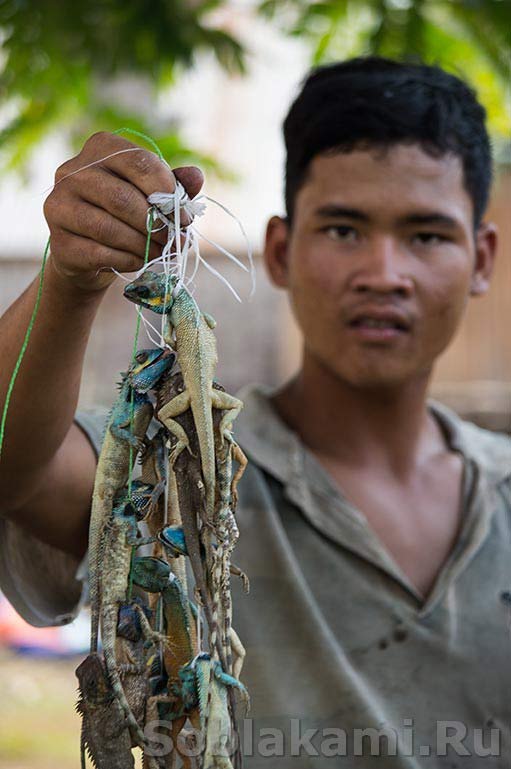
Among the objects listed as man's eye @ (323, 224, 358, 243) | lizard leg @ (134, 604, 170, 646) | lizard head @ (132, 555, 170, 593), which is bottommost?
lizard leg @ (134, 604, 170, 646)

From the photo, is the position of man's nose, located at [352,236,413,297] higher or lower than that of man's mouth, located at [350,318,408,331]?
higher

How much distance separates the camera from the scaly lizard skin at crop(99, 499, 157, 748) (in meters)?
1.13

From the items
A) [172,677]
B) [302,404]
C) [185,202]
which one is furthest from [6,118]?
[172,677]

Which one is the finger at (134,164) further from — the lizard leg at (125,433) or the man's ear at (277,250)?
the man's ear at (277,250)

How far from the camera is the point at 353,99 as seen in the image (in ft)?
7.43

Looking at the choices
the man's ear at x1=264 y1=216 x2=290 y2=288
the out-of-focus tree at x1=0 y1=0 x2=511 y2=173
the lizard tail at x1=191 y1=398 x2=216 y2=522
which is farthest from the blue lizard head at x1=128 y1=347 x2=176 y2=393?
the out-of-focus tree at x1=0 y1=0 x2=511 y2=173

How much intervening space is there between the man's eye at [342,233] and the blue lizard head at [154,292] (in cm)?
105

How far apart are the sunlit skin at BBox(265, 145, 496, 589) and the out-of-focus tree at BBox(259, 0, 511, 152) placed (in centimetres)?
93

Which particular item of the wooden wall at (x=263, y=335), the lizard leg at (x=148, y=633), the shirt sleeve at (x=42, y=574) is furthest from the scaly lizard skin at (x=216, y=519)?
the wooden wall at (x=263, y=335)

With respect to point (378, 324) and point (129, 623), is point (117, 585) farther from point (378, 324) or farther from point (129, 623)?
point (378, 324)

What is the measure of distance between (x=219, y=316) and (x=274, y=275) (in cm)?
321

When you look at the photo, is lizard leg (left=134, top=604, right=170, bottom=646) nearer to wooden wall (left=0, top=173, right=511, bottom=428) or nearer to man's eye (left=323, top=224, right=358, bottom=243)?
man's eye (left=323, top=224, right=358, bottom=243)

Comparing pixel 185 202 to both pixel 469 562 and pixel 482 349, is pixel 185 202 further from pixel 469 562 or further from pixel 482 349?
pixel 482 349

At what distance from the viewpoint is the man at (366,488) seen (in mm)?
1938
